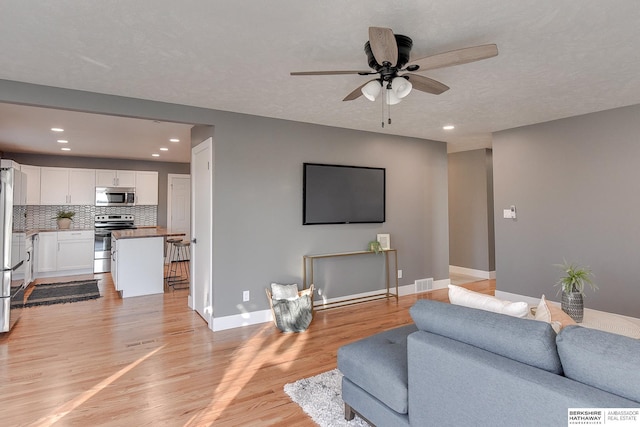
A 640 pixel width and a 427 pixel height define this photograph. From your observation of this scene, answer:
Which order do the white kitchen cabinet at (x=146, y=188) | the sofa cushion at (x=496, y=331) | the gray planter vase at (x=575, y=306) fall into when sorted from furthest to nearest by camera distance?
1. the white kitchen cabinet at (x=146, y=188)
2. the gray planter vase at (x=575, y=306)
3. the sofa cushion at (x=496, y=331)

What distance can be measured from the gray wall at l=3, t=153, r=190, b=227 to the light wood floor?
12.7 feet

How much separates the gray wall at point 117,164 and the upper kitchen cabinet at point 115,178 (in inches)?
8.3

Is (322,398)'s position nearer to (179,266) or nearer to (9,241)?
(9,241)

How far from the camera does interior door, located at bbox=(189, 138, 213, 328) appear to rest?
13.1ft

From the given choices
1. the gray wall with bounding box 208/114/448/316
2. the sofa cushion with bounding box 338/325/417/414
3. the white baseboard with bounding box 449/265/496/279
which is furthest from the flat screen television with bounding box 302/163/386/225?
the white baseboard with bounding box 449/265/496/279

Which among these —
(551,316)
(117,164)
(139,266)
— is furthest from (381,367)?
(117,164)

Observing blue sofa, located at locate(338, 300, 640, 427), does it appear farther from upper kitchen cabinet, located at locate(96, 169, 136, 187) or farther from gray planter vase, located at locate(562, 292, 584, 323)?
upper kitchen cabinet, located at locate(96, 169, 136, 187)

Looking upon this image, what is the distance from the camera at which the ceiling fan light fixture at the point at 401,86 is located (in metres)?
2.23

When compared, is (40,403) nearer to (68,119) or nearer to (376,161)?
(68,119)

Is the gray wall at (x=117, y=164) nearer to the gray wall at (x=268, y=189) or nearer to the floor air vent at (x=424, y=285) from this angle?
the gray wall at (x=268, y=189)

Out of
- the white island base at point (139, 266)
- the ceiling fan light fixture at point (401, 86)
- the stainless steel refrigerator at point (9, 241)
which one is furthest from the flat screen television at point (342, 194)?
the stainless steel refrigerator at point (9, 241)

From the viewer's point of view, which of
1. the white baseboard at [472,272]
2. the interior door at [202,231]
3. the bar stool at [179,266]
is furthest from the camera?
the white baseboard at [472,272]

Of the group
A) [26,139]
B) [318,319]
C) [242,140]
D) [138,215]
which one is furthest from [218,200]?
[138,215]

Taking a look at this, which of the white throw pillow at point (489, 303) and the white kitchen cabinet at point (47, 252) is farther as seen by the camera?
the white kitchen cabinet at point (47, 252)
